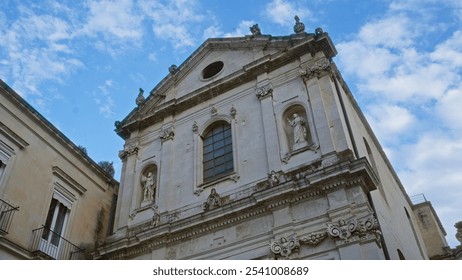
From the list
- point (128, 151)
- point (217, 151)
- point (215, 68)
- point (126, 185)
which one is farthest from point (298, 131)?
point (128, 151)

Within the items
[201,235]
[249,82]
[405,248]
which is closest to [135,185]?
[201,235]

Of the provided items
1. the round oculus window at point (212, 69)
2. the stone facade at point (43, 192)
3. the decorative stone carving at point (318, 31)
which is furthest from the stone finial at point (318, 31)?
the stone facade at point (43, 192)

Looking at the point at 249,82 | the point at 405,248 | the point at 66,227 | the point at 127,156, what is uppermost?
the point at 249,82

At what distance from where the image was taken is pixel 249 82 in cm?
1620

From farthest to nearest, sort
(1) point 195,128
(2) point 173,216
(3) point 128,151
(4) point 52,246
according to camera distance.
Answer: (3) point 128,151 → (1) point 195,128 → (2) point 173,216 → (4) point 52,246

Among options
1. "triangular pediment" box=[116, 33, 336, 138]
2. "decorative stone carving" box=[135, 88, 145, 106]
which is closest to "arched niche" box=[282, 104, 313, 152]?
"triangular pediment" box=[116, 33, 336, 138]

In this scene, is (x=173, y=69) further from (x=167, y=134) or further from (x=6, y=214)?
(x=6, y=214)

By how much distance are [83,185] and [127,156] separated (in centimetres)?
202

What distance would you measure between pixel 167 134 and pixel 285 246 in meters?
7.27

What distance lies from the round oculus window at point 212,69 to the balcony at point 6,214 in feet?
28.6

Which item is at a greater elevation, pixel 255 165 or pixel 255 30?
pixel 255 30

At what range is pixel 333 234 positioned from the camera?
10.7 metres

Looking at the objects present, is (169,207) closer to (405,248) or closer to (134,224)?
(134,224)

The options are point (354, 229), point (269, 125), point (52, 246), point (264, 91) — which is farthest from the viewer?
point (264, 91)
